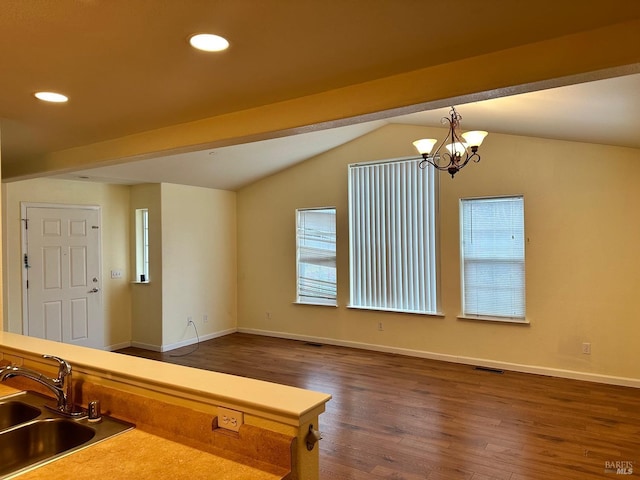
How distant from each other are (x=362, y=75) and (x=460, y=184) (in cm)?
356

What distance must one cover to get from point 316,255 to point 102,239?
312cm

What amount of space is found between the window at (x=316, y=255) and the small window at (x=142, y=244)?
7.56 feet

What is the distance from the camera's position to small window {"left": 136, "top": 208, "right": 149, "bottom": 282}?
636 centimetres

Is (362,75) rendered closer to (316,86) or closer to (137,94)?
(316,86)

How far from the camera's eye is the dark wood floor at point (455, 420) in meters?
2.87

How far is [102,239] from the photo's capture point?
19.7ft

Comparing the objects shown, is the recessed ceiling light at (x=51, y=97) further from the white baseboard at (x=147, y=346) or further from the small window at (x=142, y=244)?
the white baseboard at (x=147, y=346)

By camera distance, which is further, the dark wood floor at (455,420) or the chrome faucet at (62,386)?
the dark wood floor at (455,420)

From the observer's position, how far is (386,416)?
3691 mm

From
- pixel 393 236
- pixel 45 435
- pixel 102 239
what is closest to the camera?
pixel 45 435

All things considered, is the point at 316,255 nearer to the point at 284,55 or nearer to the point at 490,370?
the point at 490,370

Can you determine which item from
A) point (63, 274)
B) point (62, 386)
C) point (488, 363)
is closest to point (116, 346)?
point (63, 274)

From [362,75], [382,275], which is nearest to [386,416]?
[382,275]

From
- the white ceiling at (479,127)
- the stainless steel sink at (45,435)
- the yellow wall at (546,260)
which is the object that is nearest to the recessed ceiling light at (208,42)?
the stainless steel sink at (45,435)
